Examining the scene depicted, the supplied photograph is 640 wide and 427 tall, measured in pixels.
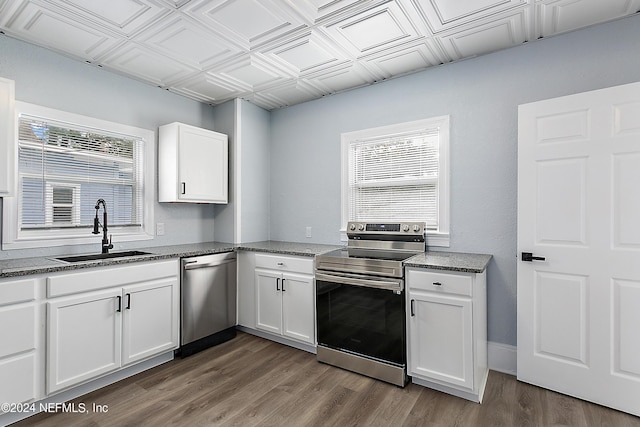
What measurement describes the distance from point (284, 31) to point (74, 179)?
2267mm

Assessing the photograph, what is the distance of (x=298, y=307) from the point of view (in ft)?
10.2

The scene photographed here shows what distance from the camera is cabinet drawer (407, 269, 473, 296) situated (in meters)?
2.23

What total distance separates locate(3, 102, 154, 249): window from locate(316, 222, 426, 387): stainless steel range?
2054 mm

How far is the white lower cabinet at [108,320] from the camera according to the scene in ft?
7.20

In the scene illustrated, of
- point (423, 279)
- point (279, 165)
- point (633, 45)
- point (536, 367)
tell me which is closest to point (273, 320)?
point (423, 279)

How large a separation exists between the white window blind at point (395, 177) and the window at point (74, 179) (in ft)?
7.31

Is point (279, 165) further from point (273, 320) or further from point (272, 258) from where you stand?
point (273, 320)

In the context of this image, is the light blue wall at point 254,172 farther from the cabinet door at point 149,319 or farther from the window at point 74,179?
the cabinet door at point 149,319

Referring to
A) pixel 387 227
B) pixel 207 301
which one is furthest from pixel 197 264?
pixel 387 227

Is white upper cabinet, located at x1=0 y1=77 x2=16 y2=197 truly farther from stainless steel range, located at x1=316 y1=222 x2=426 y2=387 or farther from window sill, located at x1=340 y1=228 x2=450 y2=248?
window sill, located at x1=340 y1=228 x2=450 y2=248

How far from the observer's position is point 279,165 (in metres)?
4.16

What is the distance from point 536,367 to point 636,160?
1.58 metres

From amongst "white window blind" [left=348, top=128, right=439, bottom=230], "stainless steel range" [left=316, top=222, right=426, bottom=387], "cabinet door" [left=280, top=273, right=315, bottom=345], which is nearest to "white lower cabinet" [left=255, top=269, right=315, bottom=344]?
"cabinet door" [left=280, top=273, right=315, bottom=345]

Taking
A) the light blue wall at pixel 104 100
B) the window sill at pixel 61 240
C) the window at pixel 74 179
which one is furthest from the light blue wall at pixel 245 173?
the window sill at pixel 61 240
